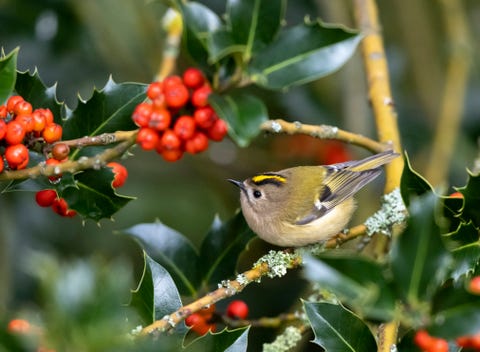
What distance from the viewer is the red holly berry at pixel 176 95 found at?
2562 millimetres

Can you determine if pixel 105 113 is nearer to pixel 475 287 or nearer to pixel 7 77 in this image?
pixel 7 77

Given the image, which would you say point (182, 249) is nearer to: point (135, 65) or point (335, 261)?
point (335, 261)

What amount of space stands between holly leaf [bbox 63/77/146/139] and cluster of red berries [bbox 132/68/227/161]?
0.41ft

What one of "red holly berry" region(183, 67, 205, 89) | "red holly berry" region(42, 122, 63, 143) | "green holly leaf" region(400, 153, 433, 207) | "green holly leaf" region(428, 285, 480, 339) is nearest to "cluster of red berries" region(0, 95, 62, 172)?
"red holly berry" region(42, 122, 63, 143)

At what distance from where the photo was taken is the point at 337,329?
234cm

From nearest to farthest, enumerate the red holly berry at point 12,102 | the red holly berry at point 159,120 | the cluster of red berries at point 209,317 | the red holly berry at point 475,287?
the red holly berry at point 475,287 → the red holly berry at point 12,102 → the red holly berry at point 159,120 → the cluster of red berries at point 209,317

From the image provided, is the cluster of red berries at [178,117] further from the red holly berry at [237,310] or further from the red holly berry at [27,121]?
the red holly berry at [237,310]

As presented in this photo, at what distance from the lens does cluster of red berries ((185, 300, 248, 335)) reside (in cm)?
294

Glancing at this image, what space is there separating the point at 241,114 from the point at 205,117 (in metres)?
0.24

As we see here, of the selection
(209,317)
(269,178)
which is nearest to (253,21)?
(209,317)

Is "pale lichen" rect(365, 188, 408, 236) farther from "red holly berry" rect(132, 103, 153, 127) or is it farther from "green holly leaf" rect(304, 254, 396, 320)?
"green holly leaf" rect(304, 254, 396, 320)

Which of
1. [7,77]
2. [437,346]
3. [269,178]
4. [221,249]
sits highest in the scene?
[7,77]

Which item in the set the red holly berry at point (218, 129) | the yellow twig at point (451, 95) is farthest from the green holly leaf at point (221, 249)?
the yellow twig at point (451, 95)

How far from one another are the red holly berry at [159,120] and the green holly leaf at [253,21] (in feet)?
1.17
